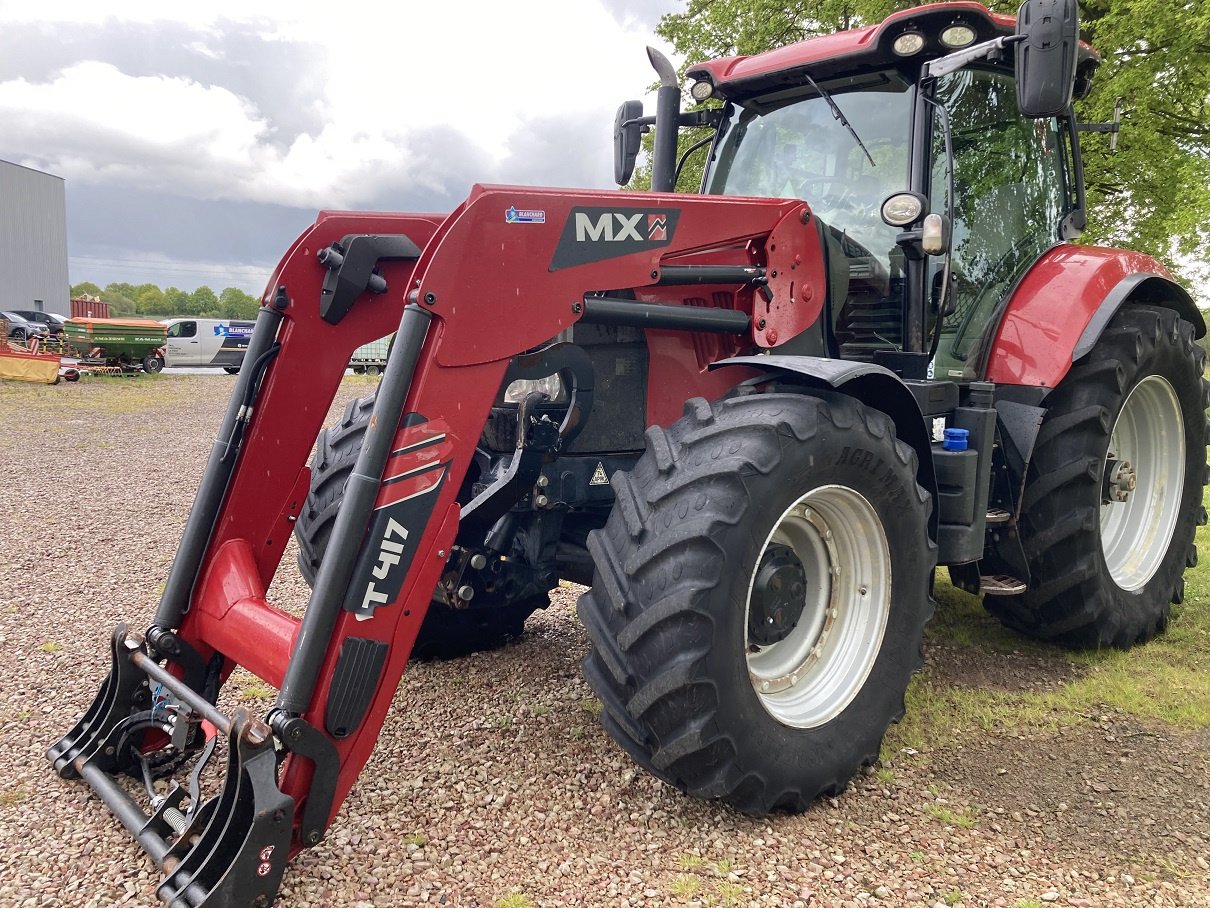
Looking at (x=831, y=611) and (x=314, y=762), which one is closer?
(x=314, y=762)

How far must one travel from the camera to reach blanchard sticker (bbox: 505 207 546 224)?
8.85ft

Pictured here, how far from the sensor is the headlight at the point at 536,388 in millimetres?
3564

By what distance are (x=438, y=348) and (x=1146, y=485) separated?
4.03 m

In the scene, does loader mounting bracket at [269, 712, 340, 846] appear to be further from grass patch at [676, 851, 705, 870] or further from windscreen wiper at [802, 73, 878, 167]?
windscreen wiper at [802, 73, 878, 167]

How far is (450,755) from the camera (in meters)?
3.32

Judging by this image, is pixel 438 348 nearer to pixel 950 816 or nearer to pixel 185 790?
pixel 185 790

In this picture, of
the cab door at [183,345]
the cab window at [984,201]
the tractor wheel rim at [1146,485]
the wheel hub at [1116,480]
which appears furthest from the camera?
the cab door at [183,345]

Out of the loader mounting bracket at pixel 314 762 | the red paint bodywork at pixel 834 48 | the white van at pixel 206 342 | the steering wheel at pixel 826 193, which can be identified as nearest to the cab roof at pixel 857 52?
the red paint bodywork at pixel 834 48

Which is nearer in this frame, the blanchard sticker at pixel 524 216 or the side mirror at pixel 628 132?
the blanchard sticker at pixel 524 216

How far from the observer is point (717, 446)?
2.74m

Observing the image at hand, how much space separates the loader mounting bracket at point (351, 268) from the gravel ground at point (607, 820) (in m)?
1.59

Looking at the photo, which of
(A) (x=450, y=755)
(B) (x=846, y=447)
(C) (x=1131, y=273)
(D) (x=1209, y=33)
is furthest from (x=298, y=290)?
(D) (x=1209, y=33)

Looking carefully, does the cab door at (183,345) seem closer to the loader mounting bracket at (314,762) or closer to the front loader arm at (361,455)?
the front loader arm at (361,455)

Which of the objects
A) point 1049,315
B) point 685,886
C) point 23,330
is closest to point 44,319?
point 23,330
